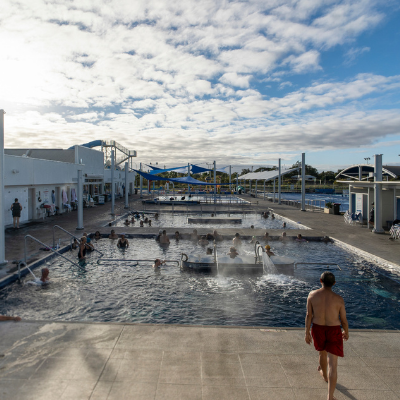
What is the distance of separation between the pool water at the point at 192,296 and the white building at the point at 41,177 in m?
4.28

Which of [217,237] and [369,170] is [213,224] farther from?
[369,170]

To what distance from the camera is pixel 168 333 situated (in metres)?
5.32

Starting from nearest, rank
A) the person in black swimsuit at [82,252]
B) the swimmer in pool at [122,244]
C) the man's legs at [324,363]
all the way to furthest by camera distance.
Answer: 1. the man's legs at [324,363]
2. the person in black swimsuit at [82,252]
3. the swimmer in pool at [122,244]

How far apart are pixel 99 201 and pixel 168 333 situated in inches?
1193

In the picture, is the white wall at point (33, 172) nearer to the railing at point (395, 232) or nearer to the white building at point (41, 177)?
the white building at point (41, 177)

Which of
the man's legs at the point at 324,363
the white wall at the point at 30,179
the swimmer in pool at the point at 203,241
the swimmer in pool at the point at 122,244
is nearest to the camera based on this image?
the man's legs at the point at 324,363

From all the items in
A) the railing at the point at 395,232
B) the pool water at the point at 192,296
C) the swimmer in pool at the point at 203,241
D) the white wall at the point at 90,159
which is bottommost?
the pool water at the point at 192,296

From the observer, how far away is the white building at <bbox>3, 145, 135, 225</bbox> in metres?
17.8

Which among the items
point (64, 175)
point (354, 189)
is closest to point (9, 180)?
point (64, 175)

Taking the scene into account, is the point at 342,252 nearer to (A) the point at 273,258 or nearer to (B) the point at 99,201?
(A) the point at 273,258

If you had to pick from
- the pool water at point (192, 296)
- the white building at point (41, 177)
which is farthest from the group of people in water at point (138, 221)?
the pool water at point (192, 296)

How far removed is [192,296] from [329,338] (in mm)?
5013

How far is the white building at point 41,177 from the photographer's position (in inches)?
702

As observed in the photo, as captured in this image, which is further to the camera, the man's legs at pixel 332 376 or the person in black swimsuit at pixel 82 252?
the person in black swimsuit at pixel 82 252
